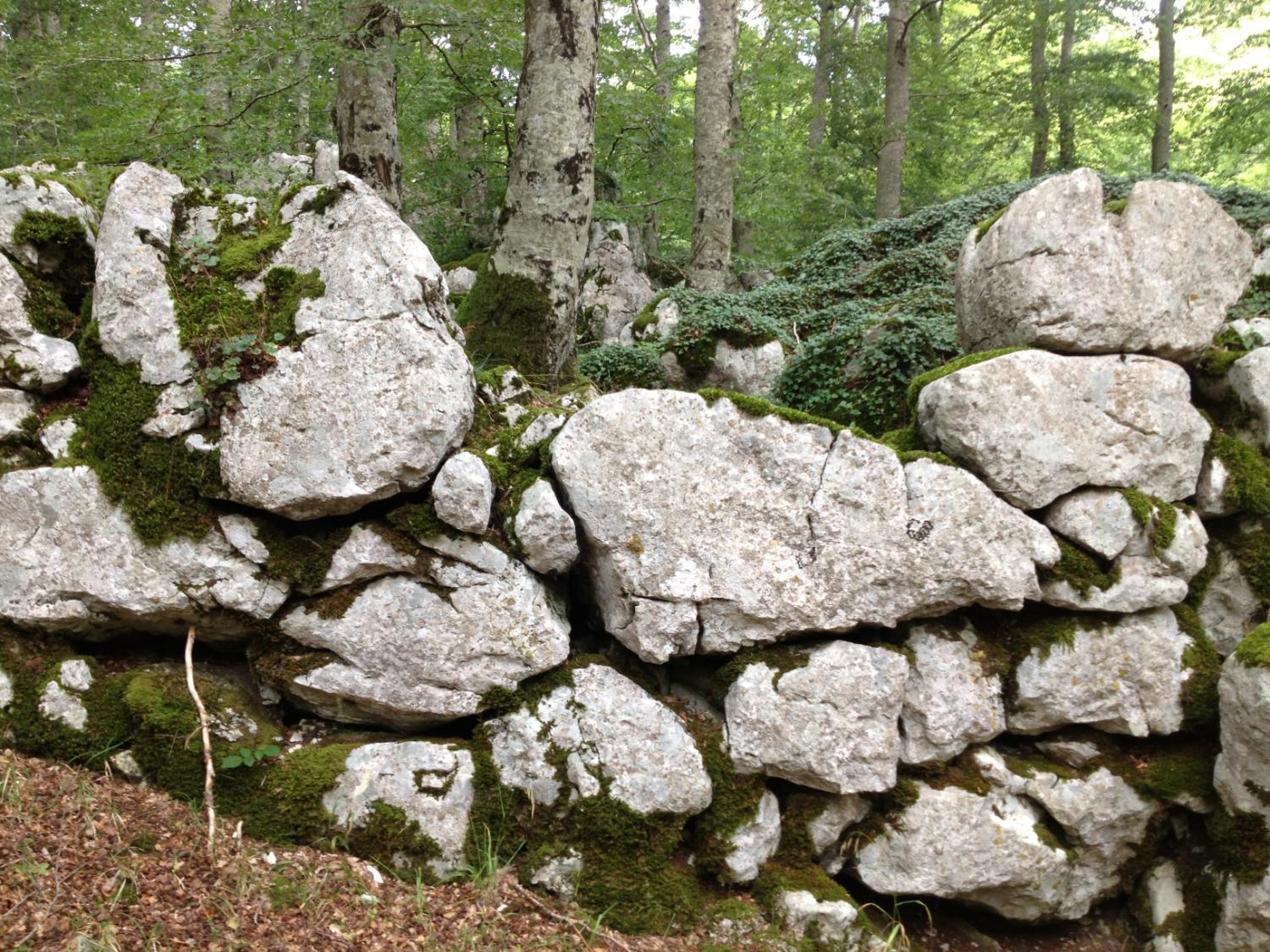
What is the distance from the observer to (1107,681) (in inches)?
201

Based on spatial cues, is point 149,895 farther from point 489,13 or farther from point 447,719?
point 489,13

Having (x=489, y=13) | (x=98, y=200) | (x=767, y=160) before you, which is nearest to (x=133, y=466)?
(x=98, y=200)

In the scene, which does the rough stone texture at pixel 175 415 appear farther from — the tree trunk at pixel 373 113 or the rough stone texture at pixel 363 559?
the tree trunk at pixel 373 113

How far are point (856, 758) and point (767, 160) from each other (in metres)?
13.5

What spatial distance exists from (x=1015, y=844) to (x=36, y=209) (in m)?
7.43

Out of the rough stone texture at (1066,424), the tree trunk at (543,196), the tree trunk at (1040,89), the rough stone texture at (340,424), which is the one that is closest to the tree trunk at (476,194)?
the tree trunk at (543,196)

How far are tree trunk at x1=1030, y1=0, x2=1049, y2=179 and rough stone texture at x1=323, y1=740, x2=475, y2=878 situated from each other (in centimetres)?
1609

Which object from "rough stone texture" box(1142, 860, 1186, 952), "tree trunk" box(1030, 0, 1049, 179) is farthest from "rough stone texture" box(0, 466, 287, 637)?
"tree trunk" box(1030, 0, 1049, 179)

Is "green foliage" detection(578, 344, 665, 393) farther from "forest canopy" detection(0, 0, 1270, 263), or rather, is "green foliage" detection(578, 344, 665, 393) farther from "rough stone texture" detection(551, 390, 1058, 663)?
"rough stone texture" detection(551, 390, 1058, 663)

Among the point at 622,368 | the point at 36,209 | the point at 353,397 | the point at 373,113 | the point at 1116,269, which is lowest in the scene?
the point at 353,397

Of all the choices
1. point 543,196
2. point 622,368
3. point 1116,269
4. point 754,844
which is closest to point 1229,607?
point 1116,269

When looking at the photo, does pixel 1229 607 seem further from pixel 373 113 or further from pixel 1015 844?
pixel 373 113

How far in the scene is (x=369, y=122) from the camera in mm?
7324

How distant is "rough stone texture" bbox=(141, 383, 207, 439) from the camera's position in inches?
181
